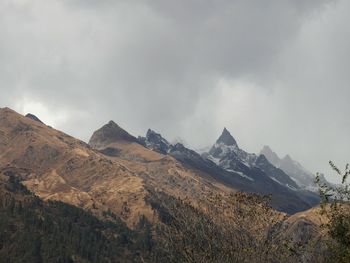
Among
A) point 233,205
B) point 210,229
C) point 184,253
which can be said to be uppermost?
point 233,205

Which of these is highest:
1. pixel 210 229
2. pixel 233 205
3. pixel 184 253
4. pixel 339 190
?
pixel 339 190

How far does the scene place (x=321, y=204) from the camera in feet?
122

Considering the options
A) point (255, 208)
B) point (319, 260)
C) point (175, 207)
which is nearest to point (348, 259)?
point (319, 260)

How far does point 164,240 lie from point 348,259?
2653 centimetres

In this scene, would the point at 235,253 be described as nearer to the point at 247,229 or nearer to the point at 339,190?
the point at 247,229

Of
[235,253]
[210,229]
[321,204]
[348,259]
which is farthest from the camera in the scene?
[210,229]

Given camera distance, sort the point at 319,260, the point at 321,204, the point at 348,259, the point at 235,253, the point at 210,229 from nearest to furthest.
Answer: the point at 348,259 < the point at 321,204 < the point at 319,260 < the point at 235,253 < the point at 210,229

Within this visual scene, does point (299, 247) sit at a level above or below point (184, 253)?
above

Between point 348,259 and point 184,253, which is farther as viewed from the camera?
point 184,253

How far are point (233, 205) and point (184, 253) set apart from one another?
7255 mm

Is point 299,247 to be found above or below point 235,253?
above

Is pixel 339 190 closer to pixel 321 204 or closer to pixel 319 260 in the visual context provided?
pixel 321 204

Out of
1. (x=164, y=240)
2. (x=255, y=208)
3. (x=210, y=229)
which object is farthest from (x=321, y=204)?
(x=164, y=240)

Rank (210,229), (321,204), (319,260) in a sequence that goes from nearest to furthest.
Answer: (321,204)
(319,260)
(210,229)
